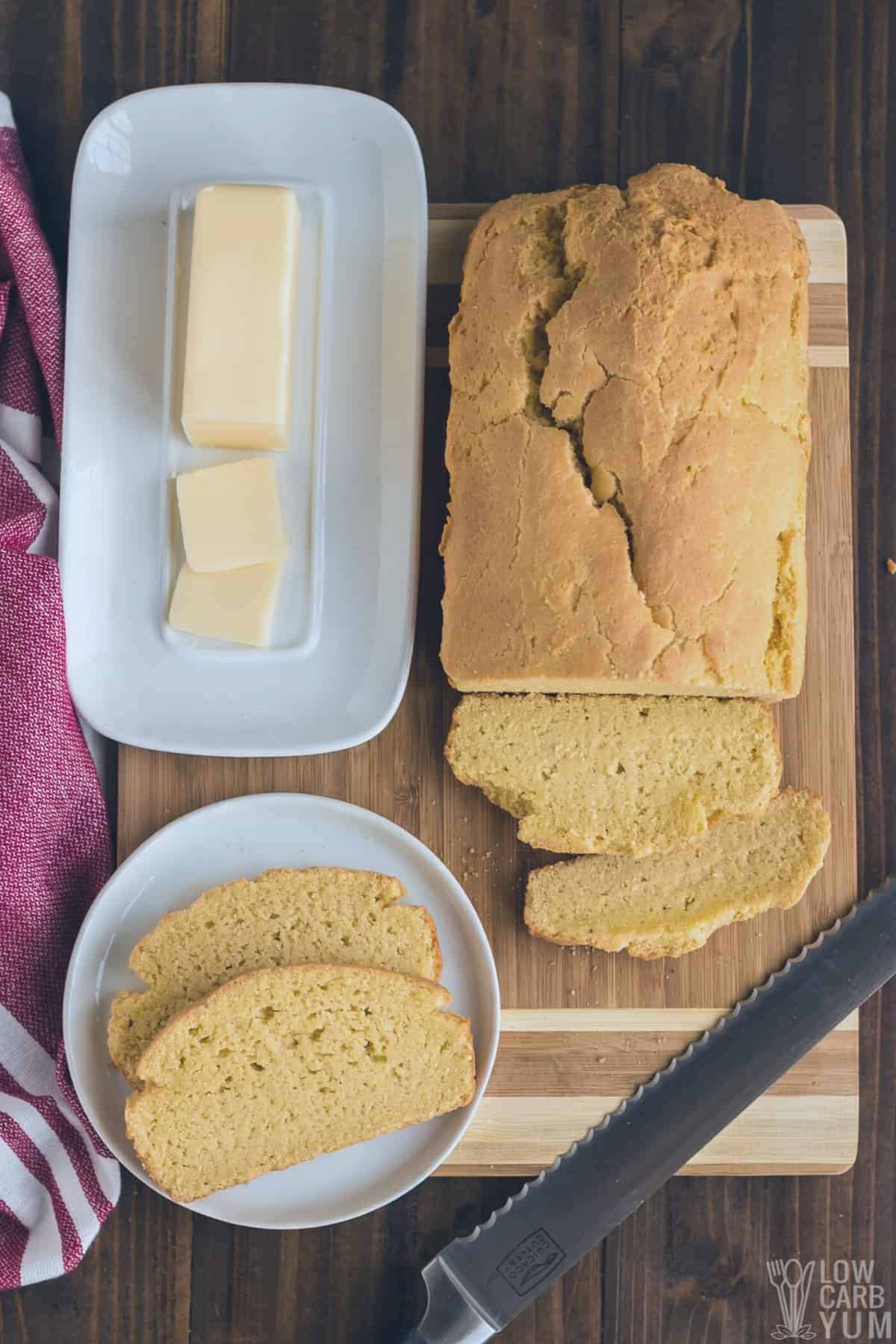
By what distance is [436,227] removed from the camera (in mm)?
2266

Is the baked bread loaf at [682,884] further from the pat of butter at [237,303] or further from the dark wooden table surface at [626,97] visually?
the pat of butter at [237,303]

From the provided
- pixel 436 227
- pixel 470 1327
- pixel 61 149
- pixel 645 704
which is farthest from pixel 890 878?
pixel 61 149

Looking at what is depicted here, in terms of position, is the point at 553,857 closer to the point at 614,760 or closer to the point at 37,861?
the point at 614,760

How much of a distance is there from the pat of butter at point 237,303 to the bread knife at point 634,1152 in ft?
4.93

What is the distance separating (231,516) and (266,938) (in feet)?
2.67

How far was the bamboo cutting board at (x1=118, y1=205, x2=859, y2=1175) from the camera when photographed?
7.18ft

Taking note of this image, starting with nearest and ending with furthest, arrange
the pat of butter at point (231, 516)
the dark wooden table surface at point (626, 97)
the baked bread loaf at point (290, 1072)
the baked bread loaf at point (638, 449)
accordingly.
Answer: the baked bread loaf at point (638, 449)
the baked bread loaf at point (290, 1072)
the pat of butter at point (231, 516)
the dark wooden table surface at point (626, 97)

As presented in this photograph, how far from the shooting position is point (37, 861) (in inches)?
84.0

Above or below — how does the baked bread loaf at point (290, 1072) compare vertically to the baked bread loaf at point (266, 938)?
below

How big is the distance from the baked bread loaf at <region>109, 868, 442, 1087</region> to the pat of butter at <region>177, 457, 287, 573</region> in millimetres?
617

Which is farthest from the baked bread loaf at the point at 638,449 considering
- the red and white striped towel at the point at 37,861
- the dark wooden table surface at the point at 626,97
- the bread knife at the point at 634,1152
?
the red and white striped towel at the point at 37,861

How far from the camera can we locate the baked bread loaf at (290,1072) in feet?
6.62

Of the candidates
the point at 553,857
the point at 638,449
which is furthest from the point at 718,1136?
the point at 638,449

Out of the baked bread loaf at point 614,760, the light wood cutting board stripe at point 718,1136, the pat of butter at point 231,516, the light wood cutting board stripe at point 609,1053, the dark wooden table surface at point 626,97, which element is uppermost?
the dark wooden table surface at point 626,97
